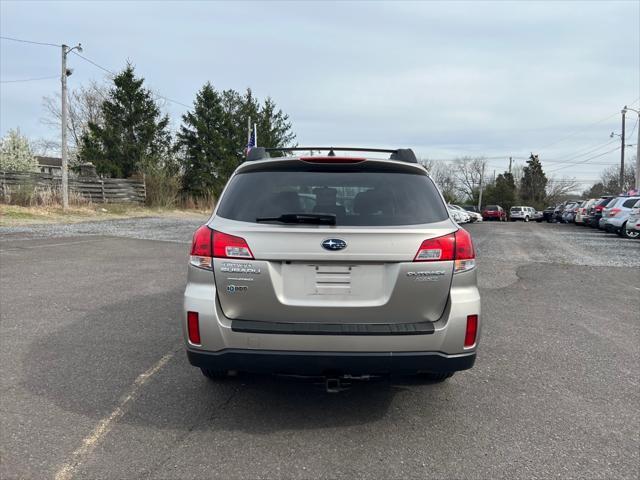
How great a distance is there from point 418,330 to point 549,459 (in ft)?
3.41

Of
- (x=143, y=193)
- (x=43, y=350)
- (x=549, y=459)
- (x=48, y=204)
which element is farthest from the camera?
(x=143, y=193)

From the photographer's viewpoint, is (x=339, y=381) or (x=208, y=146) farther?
(x=208, y=146)

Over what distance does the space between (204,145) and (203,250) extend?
39336 millimetres

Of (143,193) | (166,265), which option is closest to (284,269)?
(166,265)

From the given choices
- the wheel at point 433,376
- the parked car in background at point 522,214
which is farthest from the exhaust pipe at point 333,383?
the parked car in background at point 522,214

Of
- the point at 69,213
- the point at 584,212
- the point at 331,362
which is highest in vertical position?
the point at 584,212

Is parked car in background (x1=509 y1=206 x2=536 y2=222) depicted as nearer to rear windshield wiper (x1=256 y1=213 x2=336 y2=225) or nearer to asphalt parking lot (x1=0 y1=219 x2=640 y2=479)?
asphalt parking lot (x1=0 y1=219 x2=640 y2=479)

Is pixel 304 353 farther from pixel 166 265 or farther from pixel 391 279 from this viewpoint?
pixel 166 265

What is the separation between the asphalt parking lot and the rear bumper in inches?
11.8

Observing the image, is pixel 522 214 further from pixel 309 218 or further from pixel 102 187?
pixel 309 218

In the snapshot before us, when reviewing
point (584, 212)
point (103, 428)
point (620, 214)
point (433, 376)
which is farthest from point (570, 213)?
point (103, 428)

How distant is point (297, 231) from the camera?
2.91 m

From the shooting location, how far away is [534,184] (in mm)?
85500

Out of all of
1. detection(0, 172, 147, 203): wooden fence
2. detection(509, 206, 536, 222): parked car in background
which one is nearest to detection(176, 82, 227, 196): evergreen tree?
detection(0, 172, 147, 203): wooden fence
